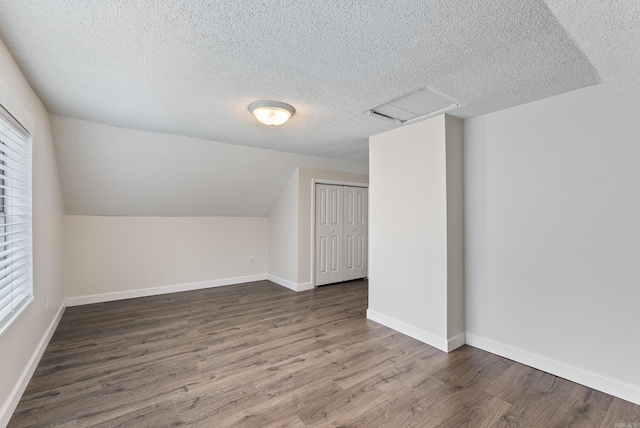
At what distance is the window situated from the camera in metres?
1.88

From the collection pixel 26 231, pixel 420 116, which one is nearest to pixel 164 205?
pixel 26 231

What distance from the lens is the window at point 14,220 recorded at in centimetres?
188

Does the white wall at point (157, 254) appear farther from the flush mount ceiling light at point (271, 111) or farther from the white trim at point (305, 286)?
the flush mount ceiling light at point (271, 111)

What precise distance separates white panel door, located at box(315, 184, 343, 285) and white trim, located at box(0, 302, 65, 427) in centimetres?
346

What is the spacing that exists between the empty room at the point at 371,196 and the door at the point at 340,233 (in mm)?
1267

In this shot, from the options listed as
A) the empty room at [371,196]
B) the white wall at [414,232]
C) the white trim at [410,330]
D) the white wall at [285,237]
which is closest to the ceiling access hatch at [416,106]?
the empty room at [371,196]

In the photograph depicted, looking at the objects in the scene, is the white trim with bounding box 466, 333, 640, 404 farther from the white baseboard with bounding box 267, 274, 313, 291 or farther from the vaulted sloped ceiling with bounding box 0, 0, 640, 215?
the white baseboard with bounding box 267, 274, 313, 291

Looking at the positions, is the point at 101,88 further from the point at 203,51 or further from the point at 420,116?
the point at 420,116

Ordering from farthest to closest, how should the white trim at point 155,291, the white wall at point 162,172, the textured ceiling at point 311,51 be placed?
1. the white trim at point 155,291
2. the white wall at point 162,172
3. the textured ceiling at point 311,51

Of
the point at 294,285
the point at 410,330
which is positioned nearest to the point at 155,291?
the point at 294,285

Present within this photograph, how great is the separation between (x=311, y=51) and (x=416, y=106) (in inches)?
51.6

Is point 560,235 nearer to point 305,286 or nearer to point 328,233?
point 328,233

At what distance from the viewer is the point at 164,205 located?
14.9ft

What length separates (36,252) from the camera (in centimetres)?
251
